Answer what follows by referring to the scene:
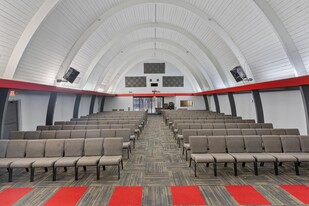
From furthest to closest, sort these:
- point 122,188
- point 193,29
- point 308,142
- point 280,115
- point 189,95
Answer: point 189,95 → point 193,29 → point 280,115 → point 308,142 → point 122,188

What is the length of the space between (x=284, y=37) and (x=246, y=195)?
6.04 metres

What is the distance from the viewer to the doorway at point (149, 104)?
79.4ft

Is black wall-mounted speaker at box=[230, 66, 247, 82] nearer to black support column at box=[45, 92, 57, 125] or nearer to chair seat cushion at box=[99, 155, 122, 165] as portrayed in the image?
chair seat cushion at box=[99, 155, 122, 165]

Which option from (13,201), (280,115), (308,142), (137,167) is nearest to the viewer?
(13,201)

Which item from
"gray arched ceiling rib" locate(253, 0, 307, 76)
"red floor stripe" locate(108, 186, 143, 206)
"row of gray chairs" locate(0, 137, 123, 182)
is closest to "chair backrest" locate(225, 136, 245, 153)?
"red floor stripe" locate(108, 186, 143, 206)

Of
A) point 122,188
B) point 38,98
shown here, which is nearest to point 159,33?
point 38,98

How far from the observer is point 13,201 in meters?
3.32

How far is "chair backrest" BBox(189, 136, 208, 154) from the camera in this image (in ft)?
15.9

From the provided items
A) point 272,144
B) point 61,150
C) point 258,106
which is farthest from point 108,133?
point 258,106

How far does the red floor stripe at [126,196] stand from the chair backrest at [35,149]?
98.3 inches

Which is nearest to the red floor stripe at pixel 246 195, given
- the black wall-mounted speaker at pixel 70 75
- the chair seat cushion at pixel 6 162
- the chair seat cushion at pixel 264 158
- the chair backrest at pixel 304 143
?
the chair seat cushion at pixel 264 158

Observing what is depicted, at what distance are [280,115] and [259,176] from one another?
17.7 feet

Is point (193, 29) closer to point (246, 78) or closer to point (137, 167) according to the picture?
point (246, 78)

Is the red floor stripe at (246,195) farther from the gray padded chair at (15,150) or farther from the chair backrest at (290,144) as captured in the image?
the gray padded chair at (15,150)
